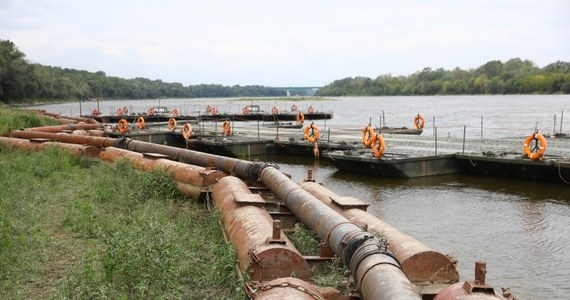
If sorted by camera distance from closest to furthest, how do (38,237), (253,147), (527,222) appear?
(38,237), (527,222), (253,147)

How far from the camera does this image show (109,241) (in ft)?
28.7

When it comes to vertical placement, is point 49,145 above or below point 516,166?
above

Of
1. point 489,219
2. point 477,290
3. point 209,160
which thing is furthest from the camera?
point 209,160

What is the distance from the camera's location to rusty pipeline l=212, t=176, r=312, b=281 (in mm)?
7523

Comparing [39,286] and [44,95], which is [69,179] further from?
[44,95]

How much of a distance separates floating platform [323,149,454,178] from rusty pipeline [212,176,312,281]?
14.4 meters

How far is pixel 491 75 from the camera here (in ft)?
604

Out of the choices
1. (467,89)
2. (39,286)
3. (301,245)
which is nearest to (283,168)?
(301,245)

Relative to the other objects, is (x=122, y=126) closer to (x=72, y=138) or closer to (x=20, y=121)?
(x=20, y=121)

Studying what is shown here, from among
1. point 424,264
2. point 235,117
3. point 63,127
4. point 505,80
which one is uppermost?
point 505,80

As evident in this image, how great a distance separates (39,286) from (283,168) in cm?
2178

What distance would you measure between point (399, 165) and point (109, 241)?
17143 millimetres

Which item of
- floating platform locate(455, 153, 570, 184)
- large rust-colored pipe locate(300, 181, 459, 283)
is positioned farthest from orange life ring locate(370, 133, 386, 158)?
large rust-colored pipe locate(300, 181, 459, 283)

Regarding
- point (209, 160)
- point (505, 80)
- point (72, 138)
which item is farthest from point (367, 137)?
point (505, 80)
